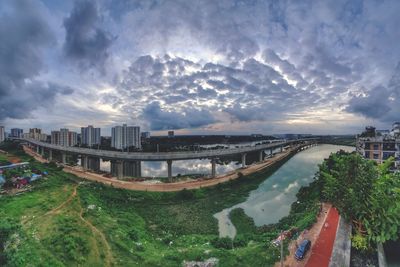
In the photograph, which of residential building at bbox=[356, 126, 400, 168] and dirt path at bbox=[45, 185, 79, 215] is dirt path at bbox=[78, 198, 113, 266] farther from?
residential building at bbox=[356, 126, 400, 168]

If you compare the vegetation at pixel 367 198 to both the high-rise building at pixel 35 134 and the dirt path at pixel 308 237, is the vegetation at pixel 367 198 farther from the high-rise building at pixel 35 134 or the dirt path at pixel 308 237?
the high-rise building at pixel 35 134

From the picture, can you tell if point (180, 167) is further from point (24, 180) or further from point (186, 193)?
point (24, 180)

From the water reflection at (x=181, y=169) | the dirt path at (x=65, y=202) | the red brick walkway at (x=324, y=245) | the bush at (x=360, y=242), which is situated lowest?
the water reflection at (x=181, y=169)

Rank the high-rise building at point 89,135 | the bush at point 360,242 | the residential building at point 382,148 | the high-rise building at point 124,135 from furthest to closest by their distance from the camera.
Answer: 1. the high-rise building at point 89,135
2. the high-rise building at point 124,135
3. the residential building at point 382,148
4. the bush at point 360,242

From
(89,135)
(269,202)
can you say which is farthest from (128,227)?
(89,135)

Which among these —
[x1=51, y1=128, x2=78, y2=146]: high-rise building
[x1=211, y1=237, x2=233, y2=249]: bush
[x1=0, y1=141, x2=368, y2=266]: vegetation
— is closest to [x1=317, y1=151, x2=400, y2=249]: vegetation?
[x1=0, y1=141, x2=368, y2=266]: vegetation

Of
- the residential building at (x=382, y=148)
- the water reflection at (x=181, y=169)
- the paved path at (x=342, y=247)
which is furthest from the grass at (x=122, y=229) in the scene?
the water reflection at (x=181, y=169)
